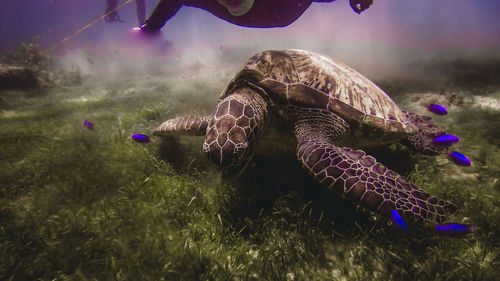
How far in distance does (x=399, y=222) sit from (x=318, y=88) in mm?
2157

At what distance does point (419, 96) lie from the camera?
6547mm

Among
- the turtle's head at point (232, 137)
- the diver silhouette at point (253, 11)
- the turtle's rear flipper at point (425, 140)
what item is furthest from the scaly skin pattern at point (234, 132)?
the diver silhouette at point (253, 11)

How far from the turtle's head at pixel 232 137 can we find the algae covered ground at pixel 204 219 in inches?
24.9

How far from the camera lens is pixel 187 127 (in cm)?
345

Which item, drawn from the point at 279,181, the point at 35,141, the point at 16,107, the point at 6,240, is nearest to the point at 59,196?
the point at 6,240

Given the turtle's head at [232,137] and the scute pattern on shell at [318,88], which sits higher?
the scute pattern on shell at [318,88]

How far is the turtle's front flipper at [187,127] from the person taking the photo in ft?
11.2

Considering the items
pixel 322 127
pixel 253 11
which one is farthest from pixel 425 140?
pixel 253 11

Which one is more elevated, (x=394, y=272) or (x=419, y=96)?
(x=419, y=96)

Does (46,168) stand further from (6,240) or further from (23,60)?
(23,60)

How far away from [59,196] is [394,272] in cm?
422

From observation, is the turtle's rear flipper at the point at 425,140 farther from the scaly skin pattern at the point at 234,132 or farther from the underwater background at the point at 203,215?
the scaly skin pattern at the point at 234,132

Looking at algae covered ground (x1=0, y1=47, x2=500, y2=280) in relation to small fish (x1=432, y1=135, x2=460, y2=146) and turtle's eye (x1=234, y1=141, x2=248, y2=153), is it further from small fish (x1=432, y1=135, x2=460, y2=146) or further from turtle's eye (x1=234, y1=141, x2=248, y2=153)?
turtle's eye (x1=234, y1=141, x2=248, y2=153)

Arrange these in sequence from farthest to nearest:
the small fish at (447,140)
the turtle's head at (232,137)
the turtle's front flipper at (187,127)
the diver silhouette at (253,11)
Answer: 1. the diver silhouette at (253,11)
2. the turtle's front flipper at (187,127)
3. the small fish at (447,140)
4. the turtle's head at (232,137)
